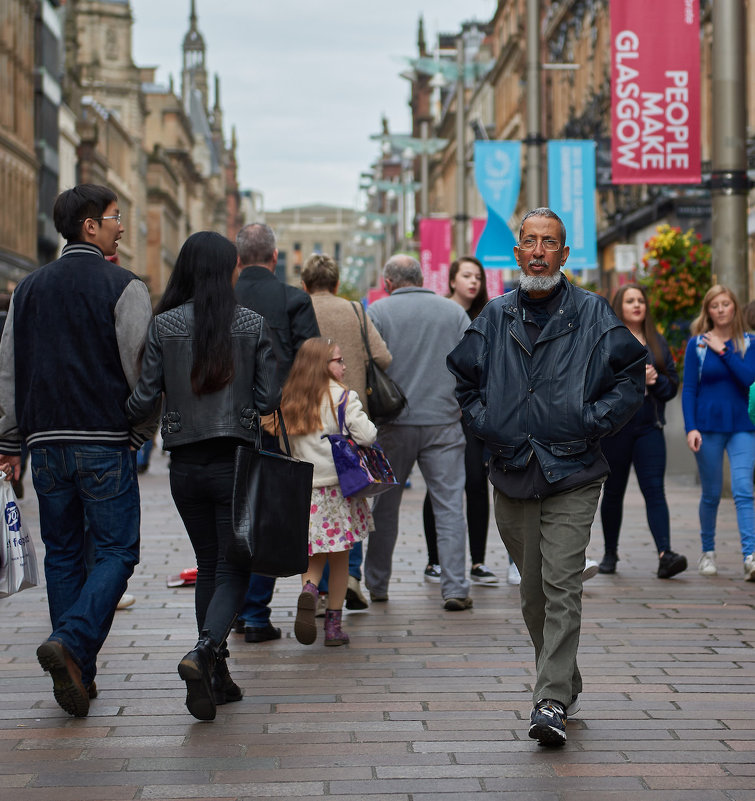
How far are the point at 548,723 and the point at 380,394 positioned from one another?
328 cm

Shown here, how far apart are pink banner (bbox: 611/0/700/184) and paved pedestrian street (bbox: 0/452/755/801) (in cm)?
629

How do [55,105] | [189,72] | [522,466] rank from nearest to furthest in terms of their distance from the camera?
[522,466]
[55,105]
[189,72]

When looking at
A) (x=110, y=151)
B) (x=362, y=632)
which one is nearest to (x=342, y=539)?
(x=362, y=632)

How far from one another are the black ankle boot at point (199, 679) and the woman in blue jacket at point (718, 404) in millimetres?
4816

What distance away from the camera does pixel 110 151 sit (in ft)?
266

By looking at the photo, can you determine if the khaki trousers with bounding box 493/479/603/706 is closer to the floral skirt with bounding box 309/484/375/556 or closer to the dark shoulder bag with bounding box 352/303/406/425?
the floral skirt with bounding box 309/484/375/556

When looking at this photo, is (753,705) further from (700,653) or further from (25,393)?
(25,393)

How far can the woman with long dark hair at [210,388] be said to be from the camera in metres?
6.00

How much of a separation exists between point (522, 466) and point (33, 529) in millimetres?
7882

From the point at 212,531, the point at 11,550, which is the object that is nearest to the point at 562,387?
the point at 212,531

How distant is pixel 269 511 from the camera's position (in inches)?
240

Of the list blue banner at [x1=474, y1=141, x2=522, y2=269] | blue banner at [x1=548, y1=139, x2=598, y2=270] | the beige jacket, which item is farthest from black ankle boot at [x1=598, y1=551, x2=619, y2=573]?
blue banner at [x1=474, y1=141, x2=522, y2=269]

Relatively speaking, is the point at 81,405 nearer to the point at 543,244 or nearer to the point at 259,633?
the point at 543,244

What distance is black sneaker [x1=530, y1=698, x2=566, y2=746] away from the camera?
211 inches
